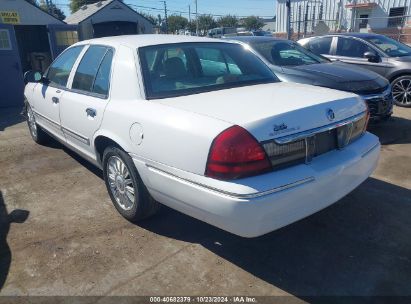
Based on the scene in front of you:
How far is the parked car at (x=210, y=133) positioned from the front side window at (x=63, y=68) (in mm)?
120

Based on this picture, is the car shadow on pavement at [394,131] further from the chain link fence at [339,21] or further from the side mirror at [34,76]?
the chain link fence at [339,21]

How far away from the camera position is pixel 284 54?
6.54m

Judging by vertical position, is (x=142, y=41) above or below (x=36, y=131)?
above

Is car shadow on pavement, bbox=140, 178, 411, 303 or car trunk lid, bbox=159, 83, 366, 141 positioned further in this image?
car shadow on pavement, bbox=140, 178, 411, 303

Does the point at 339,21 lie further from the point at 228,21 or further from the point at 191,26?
the point at 228,21

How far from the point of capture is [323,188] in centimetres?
264

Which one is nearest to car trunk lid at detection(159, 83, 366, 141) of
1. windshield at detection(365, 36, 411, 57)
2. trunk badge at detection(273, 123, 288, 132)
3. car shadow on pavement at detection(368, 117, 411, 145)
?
trunk badge at detection(273, 123, 288, 132)

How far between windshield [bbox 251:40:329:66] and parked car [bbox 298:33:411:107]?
5.47ft

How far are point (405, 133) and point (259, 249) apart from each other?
431 cm

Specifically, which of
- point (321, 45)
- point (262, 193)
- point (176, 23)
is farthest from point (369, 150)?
point (176, 23)

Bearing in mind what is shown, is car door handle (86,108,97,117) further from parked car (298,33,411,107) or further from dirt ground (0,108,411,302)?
parked car (298,33,411,107)

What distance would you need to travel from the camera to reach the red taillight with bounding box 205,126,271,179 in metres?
2.37

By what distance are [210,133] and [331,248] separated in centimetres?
149

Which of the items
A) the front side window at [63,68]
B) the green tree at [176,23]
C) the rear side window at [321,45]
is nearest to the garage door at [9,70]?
the front side window at [63,68]
